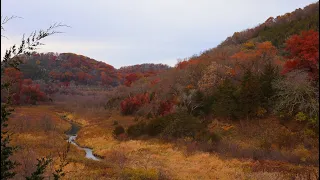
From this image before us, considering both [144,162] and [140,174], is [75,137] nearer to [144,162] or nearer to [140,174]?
[144,162]

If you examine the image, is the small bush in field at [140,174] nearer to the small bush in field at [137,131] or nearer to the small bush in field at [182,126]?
the small bush in field at [182,126]

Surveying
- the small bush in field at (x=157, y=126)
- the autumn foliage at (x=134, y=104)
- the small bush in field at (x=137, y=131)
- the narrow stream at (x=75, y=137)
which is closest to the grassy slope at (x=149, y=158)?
the narrow stream at (x=75, y=137)

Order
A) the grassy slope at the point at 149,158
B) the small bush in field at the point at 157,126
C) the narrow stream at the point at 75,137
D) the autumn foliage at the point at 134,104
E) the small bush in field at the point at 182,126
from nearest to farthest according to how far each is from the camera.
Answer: the grassy slope at the point at 149,158 → the narrow stream at the point at 75,137 → the small bush in field at the point at 182,126 → the small bush in field at the point at 157,126 → the autumn foliage at the point at 134,104

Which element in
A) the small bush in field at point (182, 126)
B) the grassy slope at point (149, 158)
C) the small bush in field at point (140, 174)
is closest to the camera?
the small bush in field at point (140, 174)

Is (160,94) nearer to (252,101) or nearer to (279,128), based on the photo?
(252,101)

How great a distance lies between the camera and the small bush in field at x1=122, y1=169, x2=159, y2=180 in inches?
914

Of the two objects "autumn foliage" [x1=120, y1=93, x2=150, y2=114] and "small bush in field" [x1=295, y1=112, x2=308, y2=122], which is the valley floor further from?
"autumn foliage" [x1=120, y1=93, x2=150, y2=114]

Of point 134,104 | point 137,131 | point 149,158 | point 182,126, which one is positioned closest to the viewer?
point 149,158

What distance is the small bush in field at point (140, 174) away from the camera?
23227mm

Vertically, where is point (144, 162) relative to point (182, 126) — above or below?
below

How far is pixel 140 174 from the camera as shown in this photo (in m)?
23.5

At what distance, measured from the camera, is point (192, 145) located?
3472 centimetres

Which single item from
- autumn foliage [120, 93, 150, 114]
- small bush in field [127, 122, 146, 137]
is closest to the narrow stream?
small bush in field [127, 122, 146, 137]

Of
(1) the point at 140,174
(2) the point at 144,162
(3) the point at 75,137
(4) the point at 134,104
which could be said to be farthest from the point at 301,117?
(4) the point at 134,104
